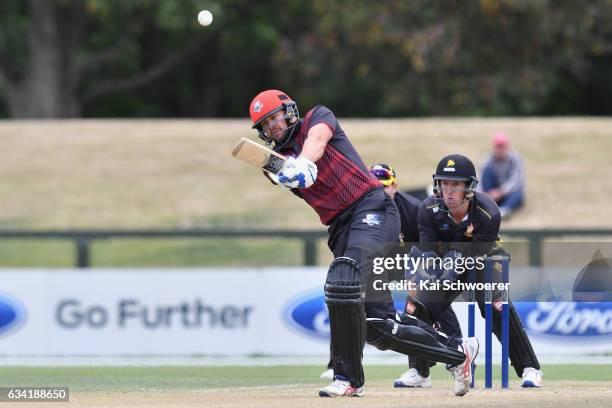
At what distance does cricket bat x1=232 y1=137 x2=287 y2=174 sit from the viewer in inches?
323

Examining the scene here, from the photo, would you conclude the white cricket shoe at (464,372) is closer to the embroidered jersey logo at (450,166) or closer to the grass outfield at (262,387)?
the grass outfield at (262,387)

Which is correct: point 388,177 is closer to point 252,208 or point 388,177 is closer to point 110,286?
point 110,286

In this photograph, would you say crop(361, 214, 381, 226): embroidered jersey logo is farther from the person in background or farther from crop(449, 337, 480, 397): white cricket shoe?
the person in background

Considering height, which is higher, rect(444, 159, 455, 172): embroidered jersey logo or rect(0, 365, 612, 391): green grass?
rect(444, 159, 455, 172): embroidered jersey logo

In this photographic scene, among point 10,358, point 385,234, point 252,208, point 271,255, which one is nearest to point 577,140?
point 252,208

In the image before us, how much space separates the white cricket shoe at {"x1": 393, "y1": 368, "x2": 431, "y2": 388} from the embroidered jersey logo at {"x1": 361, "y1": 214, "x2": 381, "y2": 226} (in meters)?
1.67

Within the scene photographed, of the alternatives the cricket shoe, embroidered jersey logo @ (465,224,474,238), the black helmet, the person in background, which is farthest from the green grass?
the person in background

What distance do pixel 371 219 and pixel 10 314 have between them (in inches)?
258

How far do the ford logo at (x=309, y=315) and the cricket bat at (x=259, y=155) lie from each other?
5.61 meters

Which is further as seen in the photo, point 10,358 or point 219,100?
point 219,100

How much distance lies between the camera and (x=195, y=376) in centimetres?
1134

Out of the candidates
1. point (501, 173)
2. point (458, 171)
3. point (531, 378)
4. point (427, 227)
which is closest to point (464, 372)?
point (531, 378)

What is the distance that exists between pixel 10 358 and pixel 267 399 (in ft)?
19.4

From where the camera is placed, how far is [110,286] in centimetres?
1389
